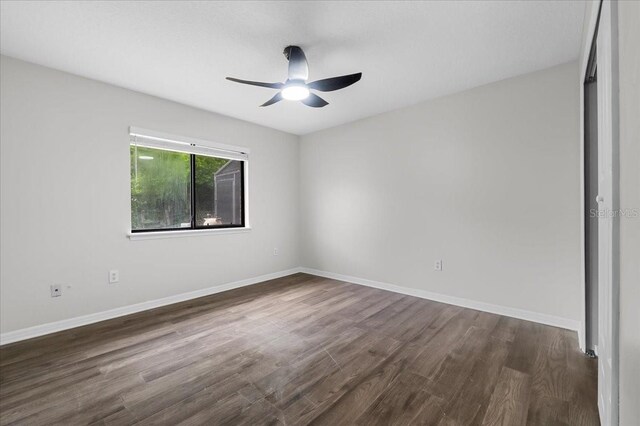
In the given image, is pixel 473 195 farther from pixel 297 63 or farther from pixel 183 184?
pixel 183 184

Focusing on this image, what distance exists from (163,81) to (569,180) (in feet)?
13.1

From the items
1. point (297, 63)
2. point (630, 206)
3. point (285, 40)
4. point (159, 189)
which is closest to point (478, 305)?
point (630, 206)

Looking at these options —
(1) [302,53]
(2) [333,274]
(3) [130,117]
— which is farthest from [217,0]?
(2) [333,274]

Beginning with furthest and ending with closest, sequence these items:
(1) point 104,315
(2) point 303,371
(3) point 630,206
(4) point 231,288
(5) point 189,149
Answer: (4) point 231,288
(5) point 189,149
(1) point 104,315
(2) point 303,371
(3) point 630,206

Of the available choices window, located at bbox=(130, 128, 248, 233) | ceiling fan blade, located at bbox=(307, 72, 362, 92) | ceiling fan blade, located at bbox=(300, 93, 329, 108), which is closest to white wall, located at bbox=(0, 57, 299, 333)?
window, located at bbox=(130, 128, 248, 233)

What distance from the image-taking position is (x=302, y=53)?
2254 mm

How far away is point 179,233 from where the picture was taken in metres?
3.42

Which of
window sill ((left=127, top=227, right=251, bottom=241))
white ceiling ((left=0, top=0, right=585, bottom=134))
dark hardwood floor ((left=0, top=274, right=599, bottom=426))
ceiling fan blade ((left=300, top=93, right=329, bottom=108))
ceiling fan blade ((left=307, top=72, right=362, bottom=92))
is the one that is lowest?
dark hardwood floor ((left=0, top=274, right=599, bottom=426))

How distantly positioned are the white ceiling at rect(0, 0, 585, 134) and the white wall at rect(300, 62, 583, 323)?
1.18ft

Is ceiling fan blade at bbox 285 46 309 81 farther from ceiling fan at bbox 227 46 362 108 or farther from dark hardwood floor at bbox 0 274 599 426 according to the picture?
dark hardwood floor at bbox 0 274 599 426

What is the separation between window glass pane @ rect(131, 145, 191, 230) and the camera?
320cm

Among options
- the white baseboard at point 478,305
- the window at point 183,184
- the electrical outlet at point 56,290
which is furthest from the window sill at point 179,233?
the white baseboard at point 478,305

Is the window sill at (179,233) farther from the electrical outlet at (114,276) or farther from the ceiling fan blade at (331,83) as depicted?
the ceiling fan blade at (331,83)

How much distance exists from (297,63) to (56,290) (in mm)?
2979
